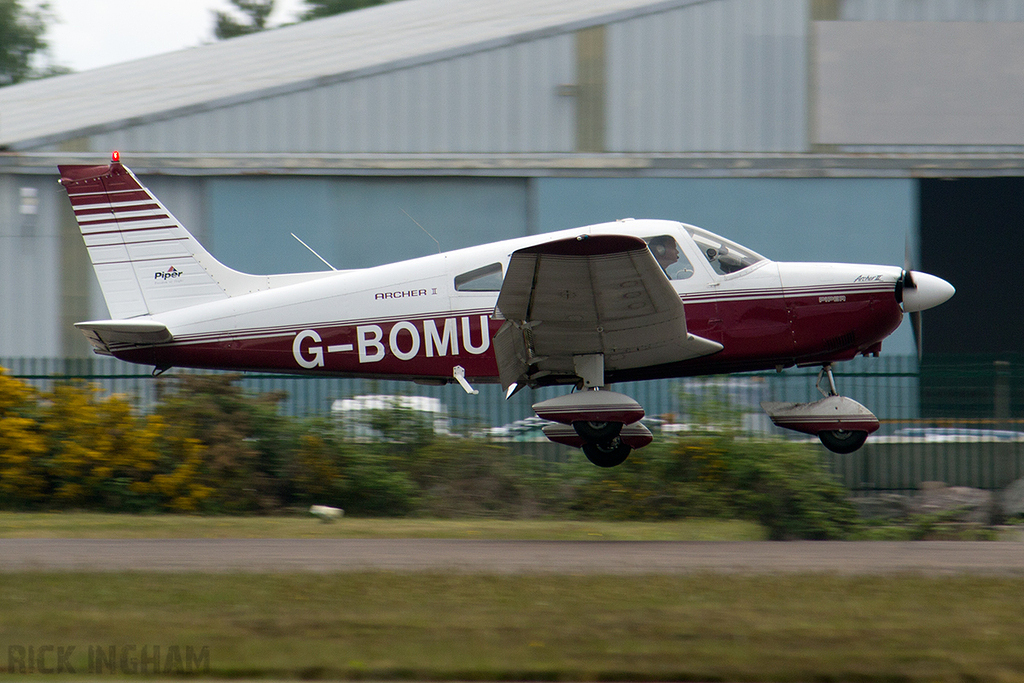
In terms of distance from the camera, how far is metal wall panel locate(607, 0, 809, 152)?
54.9 ft

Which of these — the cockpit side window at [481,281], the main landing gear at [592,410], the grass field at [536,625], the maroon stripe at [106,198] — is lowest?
the grass field at [536,625]

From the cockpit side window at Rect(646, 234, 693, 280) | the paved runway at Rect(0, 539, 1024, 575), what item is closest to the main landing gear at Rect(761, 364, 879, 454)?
the paved runway at Rect(0, 539, 1024, 575)

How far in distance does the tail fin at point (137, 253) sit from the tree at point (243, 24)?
46.1 m

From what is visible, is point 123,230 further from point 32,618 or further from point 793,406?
point 793,406

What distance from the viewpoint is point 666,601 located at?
685cm

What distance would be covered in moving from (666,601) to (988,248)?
1963 cm

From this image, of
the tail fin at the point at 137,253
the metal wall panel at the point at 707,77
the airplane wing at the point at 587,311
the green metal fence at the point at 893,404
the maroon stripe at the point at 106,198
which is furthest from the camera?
the metal wall panel at the point at 707,77

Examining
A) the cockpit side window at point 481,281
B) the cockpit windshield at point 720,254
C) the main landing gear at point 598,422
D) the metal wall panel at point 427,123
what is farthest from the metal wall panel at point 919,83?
the cockpit side window at point 481,281

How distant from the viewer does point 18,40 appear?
44.8 m

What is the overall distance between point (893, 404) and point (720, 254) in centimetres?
544

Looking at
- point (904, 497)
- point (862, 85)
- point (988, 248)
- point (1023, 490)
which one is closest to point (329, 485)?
point (904, 497)

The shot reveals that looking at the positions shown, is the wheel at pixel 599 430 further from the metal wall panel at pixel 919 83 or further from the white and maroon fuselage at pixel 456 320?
the metal wall panel at pixel 919 83

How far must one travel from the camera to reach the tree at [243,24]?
181 feet

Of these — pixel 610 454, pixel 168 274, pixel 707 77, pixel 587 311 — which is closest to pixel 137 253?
pixel 168 274
